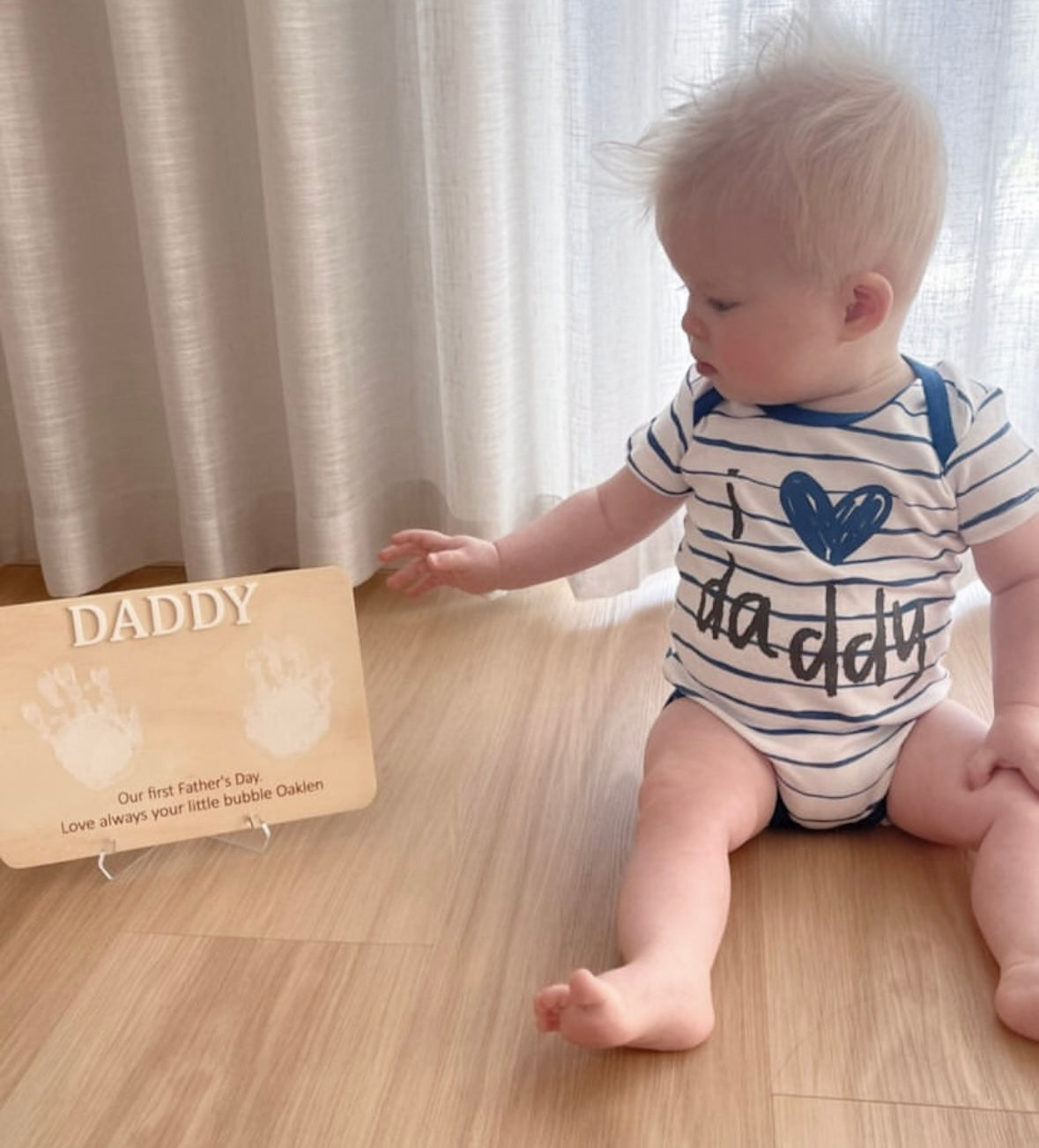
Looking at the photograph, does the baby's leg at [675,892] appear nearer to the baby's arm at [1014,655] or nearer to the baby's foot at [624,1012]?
the baby's foot at [624,1012]

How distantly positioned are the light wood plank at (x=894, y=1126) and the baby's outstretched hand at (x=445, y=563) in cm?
45

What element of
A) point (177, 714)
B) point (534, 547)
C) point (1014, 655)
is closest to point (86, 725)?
point (177, 714)

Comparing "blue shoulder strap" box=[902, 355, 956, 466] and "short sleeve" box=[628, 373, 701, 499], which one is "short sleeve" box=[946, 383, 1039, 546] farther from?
"short sleeve" box=[628, 373, 701, 499]

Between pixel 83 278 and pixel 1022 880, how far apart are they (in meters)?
0.99

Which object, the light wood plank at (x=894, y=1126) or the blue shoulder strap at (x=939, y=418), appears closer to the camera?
the light wood plank at (x=894, y=1126)

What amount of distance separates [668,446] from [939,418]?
0.19 meters

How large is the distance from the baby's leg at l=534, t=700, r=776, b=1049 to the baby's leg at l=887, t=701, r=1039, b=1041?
0.10m

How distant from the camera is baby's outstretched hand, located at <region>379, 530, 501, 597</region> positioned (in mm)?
954

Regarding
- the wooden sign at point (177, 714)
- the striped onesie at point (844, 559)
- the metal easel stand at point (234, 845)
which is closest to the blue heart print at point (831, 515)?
the striped onesie at point (844, 559)

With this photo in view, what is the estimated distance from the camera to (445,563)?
3.13ft

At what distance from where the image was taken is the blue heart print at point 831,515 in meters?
0.81

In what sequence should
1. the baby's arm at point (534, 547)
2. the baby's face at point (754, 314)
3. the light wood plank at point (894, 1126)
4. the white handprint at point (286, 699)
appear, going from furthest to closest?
the baby's arm at point (534, 547)
the white handprint at point (286, 699)
the baby's face at point (754, 314)
the light wood plank at point (894, 1126)

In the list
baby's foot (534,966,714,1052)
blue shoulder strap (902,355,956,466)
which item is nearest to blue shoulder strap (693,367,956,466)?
blue shoulder strap (902,355,956,466)

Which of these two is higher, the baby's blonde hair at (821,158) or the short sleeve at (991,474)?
the baby's blonde hair at (821,158)
